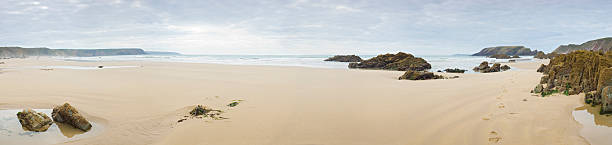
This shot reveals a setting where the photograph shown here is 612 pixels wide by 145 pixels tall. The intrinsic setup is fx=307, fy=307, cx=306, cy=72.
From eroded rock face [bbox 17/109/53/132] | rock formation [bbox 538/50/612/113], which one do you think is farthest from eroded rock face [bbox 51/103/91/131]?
rock formation [bbox 538/50/612/113]

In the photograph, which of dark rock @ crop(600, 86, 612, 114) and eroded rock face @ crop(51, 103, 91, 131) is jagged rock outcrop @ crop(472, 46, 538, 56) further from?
eroded rock face @ crop(51, 103, 91, 131)

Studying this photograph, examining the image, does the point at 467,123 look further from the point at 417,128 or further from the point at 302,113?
the point at 302,113

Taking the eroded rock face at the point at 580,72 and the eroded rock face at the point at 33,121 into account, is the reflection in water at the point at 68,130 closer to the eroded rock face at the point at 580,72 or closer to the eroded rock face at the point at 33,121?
the eroded rock face at the point at 33,121

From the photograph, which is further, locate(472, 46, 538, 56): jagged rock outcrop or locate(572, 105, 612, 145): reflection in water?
locate(472, 46, 538, 56): jagged rock outcrop

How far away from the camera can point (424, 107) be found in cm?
629

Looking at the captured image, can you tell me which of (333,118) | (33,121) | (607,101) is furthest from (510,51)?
(33,121)

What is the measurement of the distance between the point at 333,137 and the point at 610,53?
24.4ft

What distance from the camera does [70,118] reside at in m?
4.90

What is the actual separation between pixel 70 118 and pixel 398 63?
1017 inches

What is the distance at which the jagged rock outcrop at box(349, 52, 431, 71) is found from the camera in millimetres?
25891

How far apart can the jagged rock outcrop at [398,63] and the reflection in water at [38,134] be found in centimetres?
2334

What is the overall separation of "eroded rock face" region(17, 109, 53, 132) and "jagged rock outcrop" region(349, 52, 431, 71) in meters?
23.6

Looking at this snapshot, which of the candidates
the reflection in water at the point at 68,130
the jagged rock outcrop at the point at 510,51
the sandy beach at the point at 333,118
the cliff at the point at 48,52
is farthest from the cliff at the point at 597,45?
the cliff at the point at 48,52

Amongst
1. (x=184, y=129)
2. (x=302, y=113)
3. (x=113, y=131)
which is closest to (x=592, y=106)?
(x=302, y=113)
